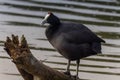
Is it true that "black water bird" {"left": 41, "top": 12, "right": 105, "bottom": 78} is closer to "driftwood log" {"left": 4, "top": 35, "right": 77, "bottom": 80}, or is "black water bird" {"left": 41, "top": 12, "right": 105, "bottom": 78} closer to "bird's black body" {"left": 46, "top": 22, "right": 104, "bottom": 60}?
"bird's black body" {"left": 46, "top": 22, "right": 104, "bottom": 60}

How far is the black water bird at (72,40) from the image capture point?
9289 millimetres

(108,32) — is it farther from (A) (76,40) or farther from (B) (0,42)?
(A) (76,40)

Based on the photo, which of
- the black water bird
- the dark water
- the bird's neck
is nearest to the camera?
the black water bird

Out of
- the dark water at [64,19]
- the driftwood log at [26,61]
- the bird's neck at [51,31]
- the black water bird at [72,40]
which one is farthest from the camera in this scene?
the dark water at [64,19]

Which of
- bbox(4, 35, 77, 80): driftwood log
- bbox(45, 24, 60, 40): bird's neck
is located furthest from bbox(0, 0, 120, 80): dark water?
bbox(4, 35, 77, 80): driftwood log

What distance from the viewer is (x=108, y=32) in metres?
14.4

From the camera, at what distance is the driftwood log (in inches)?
317

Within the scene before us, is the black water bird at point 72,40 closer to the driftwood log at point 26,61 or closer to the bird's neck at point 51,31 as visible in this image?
the bird's neck at point 51,31

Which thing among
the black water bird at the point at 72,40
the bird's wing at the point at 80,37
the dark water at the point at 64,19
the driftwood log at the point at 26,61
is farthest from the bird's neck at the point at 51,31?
the dark water at the point at 64,19

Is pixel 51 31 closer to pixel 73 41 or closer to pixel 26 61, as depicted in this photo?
pixel 73 41

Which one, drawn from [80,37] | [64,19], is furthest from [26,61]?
[64,19]

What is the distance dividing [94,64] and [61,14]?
4789 millimetres

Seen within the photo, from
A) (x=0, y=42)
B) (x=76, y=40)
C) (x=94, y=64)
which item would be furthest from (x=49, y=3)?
(x=76, y=40)

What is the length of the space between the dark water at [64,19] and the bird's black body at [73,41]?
1.40m
